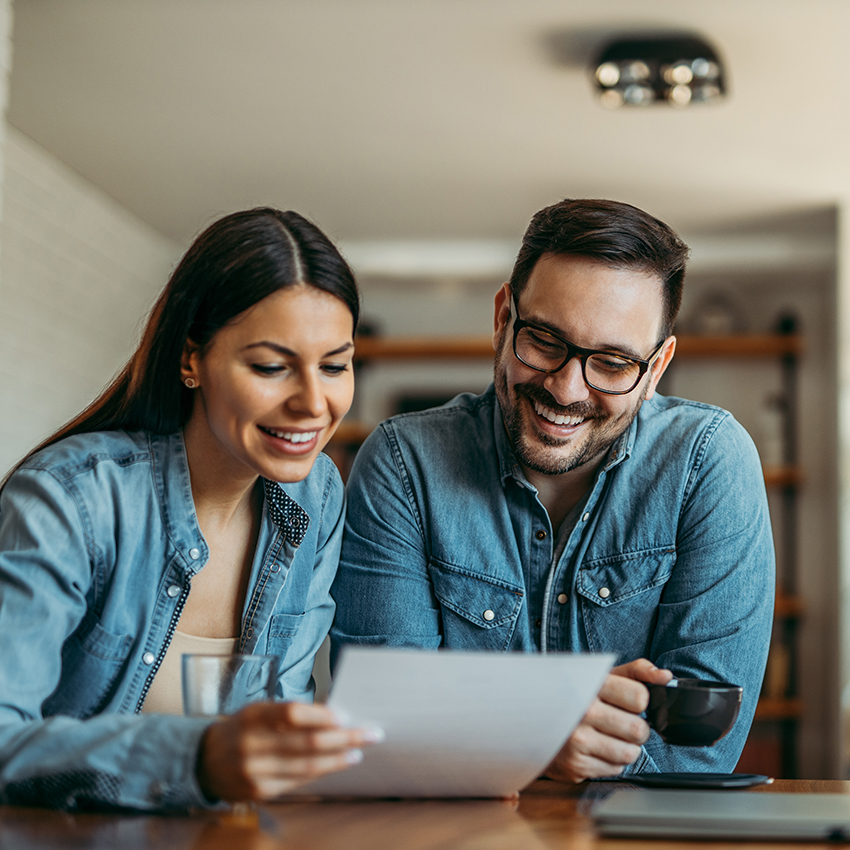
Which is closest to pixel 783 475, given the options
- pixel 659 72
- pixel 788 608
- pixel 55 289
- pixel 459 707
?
pixel 788 608

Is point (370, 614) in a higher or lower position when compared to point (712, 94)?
lower

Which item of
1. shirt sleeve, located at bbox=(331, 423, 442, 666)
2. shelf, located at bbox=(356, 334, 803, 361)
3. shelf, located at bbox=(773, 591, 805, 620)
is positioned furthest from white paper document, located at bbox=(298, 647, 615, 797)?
shelf, located at bbox=(773, 591, 805, 620)

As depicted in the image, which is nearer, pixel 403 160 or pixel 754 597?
pixel 754 597

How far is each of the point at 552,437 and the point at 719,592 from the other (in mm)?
344

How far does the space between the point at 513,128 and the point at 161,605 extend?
309cm

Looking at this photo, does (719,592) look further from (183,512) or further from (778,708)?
(778,708)

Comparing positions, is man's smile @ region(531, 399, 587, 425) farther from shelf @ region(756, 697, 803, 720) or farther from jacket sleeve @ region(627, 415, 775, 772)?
shelf @ region(756, 697, 803, 720)

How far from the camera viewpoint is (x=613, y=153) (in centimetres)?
424

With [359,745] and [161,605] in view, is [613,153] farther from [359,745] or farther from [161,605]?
[359,745]

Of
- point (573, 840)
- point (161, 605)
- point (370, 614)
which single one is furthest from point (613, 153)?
point (573, 840)

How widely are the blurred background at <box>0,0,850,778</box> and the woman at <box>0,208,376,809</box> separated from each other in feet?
2.73

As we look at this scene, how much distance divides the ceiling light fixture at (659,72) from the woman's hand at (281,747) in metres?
2.86

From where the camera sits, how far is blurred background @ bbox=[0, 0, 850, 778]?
323cm

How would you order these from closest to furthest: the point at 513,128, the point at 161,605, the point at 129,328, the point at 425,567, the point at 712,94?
the point at 161,605 → the point at 425,567 → the point at 712,94 → the point at 513,128 → the point at 129,328
